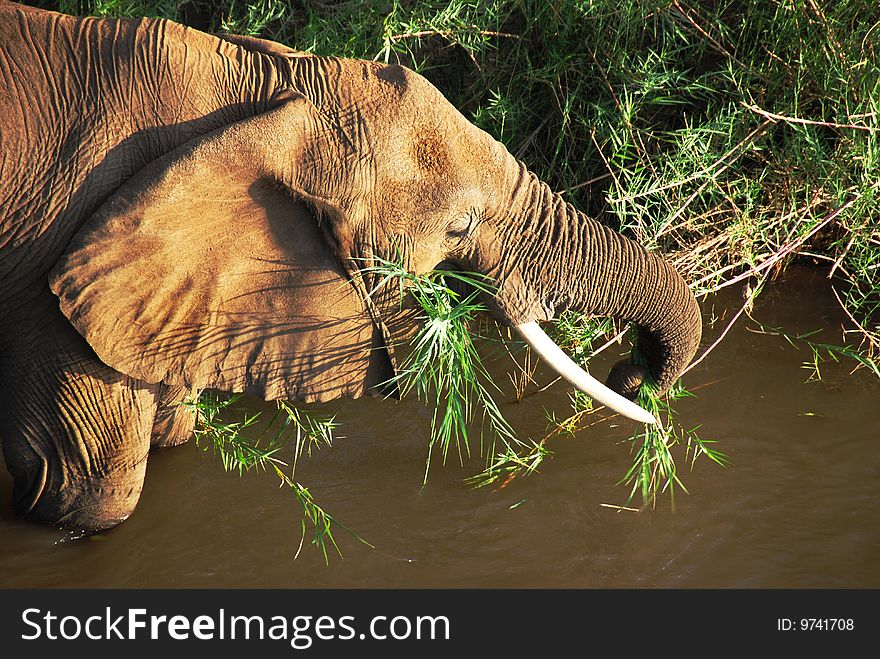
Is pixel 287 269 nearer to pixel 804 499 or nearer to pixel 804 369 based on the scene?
pixel 804 499

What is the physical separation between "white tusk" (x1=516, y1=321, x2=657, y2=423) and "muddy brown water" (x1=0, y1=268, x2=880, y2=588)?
560mm

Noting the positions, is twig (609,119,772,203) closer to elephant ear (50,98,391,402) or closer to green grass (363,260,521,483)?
green grass (363,260,521,483)

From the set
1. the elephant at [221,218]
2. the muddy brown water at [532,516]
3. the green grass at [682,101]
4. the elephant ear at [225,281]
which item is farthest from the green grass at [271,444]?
the green grass at [682,101]

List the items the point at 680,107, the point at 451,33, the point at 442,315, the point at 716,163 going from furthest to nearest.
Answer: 1. the point at 680,107
2. the point at 451,33
3. the point at 716,163
4. the point at 442,315

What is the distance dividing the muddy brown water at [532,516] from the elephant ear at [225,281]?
0.76m

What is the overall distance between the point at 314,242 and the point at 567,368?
96cm

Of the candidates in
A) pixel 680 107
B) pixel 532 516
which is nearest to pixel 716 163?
pixel 680 107

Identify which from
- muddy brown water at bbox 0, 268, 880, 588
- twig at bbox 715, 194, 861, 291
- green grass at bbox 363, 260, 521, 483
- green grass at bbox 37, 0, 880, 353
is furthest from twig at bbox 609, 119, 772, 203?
green grass at bbox 363, 260, 521, 483

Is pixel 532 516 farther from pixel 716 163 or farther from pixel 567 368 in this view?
pixel 716 163

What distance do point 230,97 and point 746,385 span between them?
8.89ft

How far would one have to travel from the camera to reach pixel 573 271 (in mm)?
3215

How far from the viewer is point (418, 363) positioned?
3131mm

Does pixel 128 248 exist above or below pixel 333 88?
below

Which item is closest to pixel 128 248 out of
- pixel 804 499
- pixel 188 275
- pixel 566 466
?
pixel 188 275
